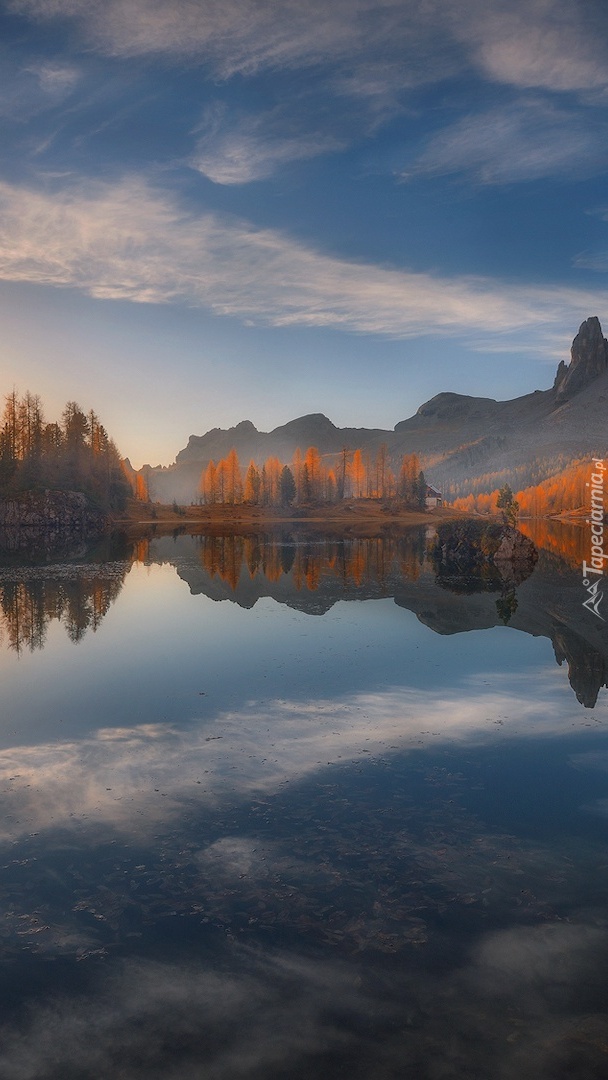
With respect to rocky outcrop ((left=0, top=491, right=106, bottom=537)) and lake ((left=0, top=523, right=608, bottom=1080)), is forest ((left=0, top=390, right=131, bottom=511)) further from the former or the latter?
lake ((left=0, top=523, right=608, bottom=1080))

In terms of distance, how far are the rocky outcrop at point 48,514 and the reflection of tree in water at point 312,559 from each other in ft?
143

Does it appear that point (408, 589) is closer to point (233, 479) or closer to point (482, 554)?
point (482, 554)

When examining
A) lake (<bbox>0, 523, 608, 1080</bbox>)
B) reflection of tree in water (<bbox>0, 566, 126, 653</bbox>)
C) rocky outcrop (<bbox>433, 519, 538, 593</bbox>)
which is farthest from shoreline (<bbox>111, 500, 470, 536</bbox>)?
lake (<bbox>0, 523, 608, 1080</bbox>)

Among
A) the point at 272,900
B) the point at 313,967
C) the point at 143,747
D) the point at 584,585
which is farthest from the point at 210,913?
the point at 584,585

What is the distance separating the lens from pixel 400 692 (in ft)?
65.7

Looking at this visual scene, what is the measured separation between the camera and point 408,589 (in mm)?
41125

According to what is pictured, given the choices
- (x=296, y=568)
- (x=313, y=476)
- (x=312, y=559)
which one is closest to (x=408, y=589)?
(x=296, y=568)

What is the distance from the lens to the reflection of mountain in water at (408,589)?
27672mm

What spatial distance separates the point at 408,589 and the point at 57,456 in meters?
119

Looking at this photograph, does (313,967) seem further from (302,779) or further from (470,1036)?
(302,779)

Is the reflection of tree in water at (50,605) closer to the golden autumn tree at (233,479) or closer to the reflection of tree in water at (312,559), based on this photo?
the reflection of tree in water at (312,559)

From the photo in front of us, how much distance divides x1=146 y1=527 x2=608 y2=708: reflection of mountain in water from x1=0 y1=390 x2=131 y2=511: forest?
6824cm

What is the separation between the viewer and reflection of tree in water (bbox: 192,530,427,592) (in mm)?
47562

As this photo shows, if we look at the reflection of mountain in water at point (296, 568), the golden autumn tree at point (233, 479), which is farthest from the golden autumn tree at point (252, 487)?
the reflection of mountain in water at point (296, 568)
